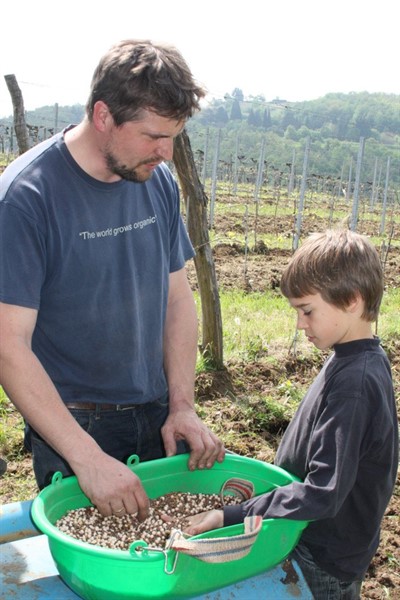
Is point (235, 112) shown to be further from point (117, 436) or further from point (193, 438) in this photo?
point (193, 438)

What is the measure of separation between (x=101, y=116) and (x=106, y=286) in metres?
0.45

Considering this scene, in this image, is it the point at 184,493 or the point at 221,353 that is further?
the point at 221,353

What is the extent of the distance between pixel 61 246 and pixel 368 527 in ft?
3.36

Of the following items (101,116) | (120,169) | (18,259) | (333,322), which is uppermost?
(101,116)

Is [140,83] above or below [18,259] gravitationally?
above

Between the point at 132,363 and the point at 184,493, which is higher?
the point at 132,363

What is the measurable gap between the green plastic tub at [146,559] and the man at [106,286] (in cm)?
11

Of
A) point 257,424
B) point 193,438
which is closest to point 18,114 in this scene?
point 257,424

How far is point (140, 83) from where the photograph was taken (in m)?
1.69

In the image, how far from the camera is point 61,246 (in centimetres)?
172

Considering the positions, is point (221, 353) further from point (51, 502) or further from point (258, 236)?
point (258, 236)

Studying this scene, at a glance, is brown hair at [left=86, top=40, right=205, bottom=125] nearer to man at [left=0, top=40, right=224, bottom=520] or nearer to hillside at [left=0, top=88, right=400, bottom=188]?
man at [left=0, top=40, right=224, bottom=520]

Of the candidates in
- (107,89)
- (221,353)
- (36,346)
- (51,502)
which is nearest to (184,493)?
(51,502)

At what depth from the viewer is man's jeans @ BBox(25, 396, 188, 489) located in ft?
6.31
